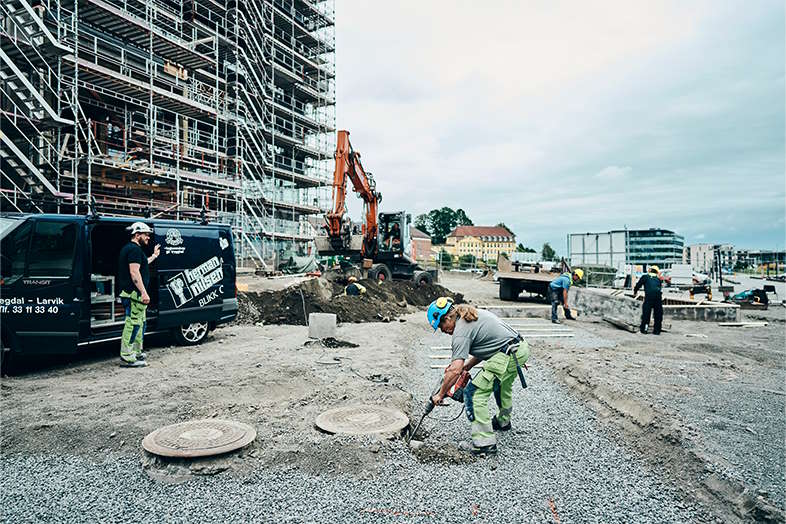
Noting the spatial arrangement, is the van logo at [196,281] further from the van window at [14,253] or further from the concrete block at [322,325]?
the van window at [14,253]

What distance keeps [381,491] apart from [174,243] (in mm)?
6228

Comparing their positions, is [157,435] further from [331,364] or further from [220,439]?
[331,364]

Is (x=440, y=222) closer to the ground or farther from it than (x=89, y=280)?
farther from it

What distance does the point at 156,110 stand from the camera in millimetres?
24500

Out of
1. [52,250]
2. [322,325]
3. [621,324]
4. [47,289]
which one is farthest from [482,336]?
[621,324]

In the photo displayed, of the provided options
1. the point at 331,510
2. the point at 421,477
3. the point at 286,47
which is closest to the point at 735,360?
the point at 421,477

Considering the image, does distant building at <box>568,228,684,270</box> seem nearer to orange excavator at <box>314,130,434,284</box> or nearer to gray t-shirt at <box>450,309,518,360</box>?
orange excavator at <box>314,130,434,284</box>

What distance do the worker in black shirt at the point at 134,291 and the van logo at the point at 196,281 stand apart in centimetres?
120

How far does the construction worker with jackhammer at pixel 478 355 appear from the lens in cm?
448

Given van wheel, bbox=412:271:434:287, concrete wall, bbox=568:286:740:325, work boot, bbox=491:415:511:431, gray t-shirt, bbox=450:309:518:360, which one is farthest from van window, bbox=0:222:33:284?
van wheel, bbox=412:271:434:287

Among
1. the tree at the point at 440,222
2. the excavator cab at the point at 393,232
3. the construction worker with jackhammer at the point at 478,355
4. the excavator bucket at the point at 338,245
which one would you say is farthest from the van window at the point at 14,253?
the tree at the point at 440,222

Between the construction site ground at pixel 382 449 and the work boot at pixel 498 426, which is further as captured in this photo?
the work boot at pixel 498 426

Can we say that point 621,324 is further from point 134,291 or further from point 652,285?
point 134,291

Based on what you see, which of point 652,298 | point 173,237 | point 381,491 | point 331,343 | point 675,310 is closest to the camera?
point 381,491
